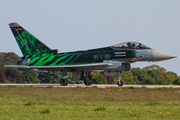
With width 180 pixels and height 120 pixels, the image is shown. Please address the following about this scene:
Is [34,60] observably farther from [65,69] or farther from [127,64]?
[127,64]

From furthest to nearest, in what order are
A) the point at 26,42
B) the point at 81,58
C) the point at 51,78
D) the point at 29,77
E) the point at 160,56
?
the point at 51,78
the point at 29,77
the point at 26,42
the point at 81,58
the point at 160,56

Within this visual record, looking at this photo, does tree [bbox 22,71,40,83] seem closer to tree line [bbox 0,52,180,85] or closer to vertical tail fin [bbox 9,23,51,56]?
tree line [bbox 0,52,180,85]

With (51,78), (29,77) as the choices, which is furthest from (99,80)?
(51,78)

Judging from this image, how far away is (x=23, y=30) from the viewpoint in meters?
28.5

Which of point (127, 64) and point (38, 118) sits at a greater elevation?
point (127, 64)

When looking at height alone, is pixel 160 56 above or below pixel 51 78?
above

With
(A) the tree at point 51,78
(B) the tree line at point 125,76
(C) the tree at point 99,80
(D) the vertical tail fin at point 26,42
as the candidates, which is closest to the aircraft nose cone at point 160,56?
(D) the vertical tail fin at point 26,42

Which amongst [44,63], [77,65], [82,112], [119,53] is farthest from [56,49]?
[82,112]

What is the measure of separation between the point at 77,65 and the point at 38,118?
16.3 metres

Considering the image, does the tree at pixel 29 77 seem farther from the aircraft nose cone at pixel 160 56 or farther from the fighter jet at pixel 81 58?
the aircraft nose cone at pixel 160 56

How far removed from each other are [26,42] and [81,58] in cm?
704

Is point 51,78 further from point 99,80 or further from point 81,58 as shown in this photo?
point 81,58

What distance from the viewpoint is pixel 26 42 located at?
92.6 ft

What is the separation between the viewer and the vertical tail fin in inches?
1100
